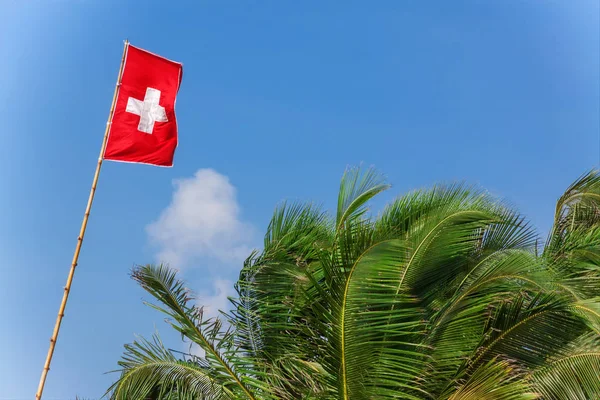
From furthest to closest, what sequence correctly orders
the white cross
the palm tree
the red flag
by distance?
1. the white cross
2. the red flag
3. the palm tree

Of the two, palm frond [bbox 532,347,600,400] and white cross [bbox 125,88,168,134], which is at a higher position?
white cross [bbox 125,88,168,134]

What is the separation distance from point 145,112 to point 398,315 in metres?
4.31

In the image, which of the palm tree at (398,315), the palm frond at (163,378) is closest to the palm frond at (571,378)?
the palm tree at (398,315)

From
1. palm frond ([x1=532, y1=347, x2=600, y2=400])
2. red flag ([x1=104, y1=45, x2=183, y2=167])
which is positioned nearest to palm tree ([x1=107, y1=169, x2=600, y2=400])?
palm frond ([x1=532, y1=347, x2=600, y2=400])

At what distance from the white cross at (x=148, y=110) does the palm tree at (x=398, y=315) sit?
1970 mm

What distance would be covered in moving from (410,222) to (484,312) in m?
1.37

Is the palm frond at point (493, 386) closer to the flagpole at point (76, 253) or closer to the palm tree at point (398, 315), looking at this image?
the palm tree at point (398, 315)

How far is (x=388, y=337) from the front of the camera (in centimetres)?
796

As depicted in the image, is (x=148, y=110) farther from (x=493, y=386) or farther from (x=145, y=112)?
(x=493, y=386)

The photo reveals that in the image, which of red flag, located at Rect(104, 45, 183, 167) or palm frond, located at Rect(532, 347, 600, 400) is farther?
red flag, located at Rect(104, 45, 183, 167)

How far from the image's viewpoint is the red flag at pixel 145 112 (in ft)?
31.9

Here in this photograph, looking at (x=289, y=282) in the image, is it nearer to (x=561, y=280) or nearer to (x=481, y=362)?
(x=481, y=362)

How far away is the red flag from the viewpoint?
9.71 meters

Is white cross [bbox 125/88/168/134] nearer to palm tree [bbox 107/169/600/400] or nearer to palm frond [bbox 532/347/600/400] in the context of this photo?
palm tree [bbox 107/169/600/400]
